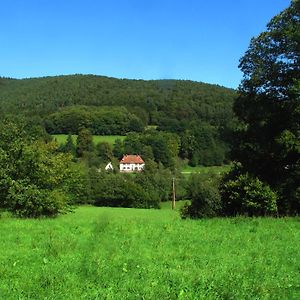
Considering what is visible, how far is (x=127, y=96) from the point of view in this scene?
5827 inches

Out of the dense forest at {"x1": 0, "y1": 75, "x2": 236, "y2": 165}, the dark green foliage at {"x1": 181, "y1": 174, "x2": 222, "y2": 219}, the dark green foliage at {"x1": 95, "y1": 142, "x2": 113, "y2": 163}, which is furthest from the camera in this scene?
the dense forest at {"x1": 0, "y1": 75, "x2": 236, "y2": 165}

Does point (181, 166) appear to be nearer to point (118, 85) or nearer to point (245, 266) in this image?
point (118, 85)

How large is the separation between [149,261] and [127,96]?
460 feet

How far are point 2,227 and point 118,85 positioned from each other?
153084 mm

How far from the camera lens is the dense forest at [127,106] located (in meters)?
103

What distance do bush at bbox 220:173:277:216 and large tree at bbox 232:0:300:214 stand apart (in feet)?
2.37

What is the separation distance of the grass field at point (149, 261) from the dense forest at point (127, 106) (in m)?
71.6

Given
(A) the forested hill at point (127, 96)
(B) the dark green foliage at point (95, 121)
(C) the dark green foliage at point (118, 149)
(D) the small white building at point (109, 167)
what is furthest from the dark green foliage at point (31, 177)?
(B) the dark green foliage at point (95, 121)

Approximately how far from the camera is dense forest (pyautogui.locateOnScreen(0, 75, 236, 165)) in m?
103

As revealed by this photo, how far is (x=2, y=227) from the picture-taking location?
14.7 meters

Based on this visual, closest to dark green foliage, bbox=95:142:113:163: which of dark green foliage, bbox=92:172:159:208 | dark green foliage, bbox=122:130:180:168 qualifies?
dark green foliage, bbox=122:130:180:168

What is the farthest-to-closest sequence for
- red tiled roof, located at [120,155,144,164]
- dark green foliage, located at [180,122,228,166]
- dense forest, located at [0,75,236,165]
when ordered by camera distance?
dense forest, located at [0,75,236,165] → dark green foliage, located at [180,122,228,166] → red tiled roof, located at [120,155,144,164]

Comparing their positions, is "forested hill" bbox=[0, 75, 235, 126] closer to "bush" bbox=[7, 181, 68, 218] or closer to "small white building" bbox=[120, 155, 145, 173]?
"small white building" bbox=[120, 155, 145, 173]

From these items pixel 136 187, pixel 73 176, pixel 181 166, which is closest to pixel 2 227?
pixel 73 176
